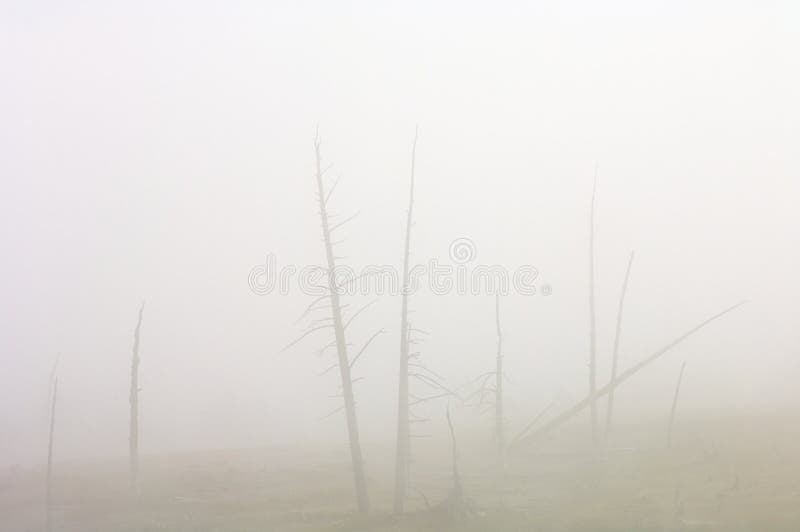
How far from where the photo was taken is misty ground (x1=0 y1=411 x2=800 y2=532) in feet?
96.8

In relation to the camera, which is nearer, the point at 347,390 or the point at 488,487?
the point at 347,390

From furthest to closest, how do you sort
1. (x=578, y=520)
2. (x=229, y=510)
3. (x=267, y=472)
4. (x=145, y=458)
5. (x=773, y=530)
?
1. (x=145, y=458)
2. (x=267, y=472)
3. (x=229, y=510)
4. (x=578, y=520)
5. (x=773, y=530)

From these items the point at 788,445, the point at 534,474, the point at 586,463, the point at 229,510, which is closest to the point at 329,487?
the point at 229,510

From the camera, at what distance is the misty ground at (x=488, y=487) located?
29.5 m

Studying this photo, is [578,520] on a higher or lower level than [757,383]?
lower

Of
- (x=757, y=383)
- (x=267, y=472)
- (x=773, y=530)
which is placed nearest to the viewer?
(x=773, y=530)

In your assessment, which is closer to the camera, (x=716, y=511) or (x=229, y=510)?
(x=716, y=511)

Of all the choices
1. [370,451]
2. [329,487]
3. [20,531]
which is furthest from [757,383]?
[20,531]

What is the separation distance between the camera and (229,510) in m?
36.1

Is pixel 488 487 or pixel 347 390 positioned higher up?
pixel 347 390

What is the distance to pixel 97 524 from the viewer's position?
119 ft

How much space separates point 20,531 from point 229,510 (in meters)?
8.03

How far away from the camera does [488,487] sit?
38125 mm

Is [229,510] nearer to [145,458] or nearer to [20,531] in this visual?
[20,531]
